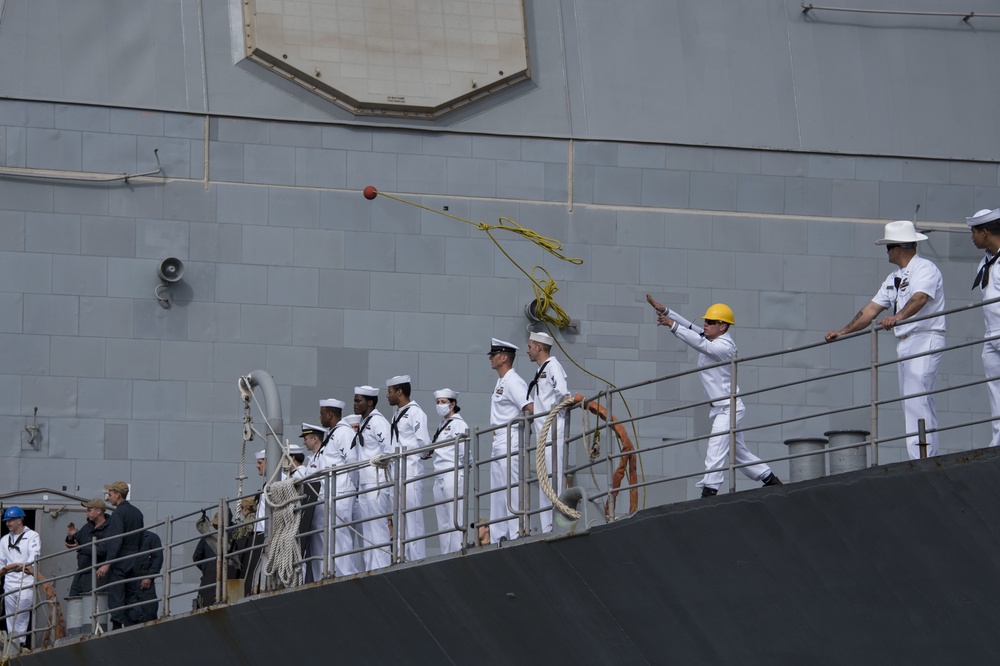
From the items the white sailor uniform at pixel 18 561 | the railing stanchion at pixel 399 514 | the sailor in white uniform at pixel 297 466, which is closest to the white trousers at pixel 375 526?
the sailor in white uniform at pixel 297 466

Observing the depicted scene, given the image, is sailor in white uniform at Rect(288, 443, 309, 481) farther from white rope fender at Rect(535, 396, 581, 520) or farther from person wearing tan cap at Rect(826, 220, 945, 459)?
person wearing tan cap at Rect(826, 220, 945, 459)

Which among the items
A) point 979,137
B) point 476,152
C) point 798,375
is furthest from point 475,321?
point 979,137

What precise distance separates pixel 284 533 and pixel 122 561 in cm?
230

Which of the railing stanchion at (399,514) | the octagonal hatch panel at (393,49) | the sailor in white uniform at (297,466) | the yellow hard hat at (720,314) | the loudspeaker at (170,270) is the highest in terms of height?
the octagonal hatch panel at (393,49)

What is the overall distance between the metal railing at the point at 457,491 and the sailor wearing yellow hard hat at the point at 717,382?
0.76 ft

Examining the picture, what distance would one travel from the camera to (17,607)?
43.3 ft

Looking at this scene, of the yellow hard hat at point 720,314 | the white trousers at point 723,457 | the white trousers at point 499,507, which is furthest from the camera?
the white trousers at point 499,507

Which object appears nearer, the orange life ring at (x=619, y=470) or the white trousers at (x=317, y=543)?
the orange life ring at (x=619, y=470)

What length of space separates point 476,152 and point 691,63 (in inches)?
103

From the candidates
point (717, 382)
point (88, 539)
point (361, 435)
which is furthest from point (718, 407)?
point (88, 539)

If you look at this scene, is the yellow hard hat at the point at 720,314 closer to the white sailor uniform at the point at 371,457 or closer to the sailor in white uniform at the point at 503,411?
the sailor in white uniform at the point at 503,411

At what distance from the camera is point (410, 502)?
11.8 m

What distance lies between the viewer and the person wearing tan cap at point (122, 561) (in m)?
12.4

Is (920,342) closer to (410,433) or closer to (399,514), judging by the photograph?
(399,514)
